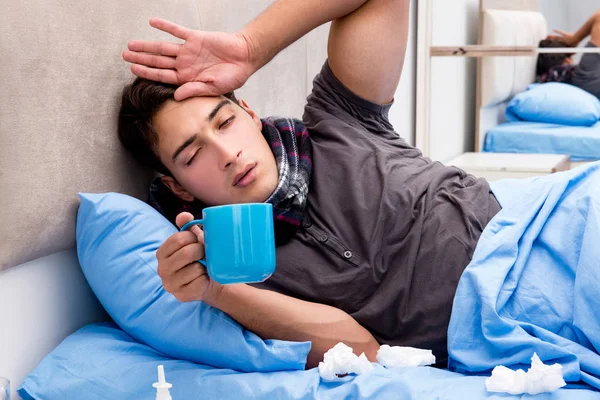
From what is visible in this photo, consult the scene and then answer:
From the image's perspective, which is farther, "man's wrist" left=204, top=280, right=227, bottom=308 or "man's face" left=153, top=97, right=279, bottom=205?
"man's face" left=153, top=97, right=279, bottom=205

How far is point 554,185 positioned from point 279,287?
563mm

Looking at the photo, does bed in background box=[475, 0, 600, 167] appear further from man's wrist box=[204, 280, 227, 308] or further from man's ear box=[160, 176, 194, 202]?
man's wrist box=[204, 280, 227, 308]

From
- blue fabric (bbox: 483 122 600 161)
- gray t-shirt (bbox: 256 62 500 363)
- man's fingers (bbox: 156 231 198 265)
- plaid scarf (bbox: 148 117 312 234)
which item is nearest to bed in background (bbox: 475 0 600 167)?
blue fabric (bbox: 483 122 600 161)

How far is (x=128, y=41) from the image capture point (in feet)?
4.92

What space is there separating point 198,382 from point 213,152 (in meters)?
0.43

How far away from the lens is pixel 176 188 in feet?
5.01

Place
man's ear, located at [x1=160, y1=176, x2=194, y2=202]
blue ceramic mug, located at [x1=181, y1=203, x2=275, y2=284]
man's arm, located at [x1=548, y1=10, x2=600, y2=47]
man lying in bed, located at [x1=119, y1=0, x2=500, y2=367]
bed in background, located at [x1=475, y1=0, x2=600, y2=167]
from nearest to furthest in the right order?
blue ceramic mug, located at [x1=181, y1=203, x2=275, y2=284] < man lying in bed, located at [x1=119, y1=0, x2=500, y2=367] < man's ear, located at [x1=160, y1=176, x2=194, y2=202] < man's arm, located at [x1=548, y1=10, x2=600, y2=47] < bed in background, located at [x1=475, y1=0, x2=600, y2=167]

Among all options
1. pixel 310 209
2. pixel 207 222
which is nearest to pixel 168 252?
pixel 207 222

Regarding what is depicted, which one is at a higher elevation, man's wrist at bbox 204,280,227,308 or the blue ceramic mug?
the blue ceramic mug

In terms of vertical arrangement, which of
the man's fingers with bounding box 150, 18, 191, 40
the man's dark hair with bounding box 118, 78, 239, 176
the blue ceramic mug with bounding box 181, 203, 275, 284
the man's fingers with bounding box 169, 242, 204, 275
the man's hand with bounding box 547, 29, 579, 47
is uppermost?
the man's fingers with bounding box 150, 18, 191, 40

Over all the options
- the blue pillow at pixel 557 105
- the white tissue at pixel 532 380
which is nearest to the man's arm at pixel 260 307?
Result: the white tissue at pixel 532 380

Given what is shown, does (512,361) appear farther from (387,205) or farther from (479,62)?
→ (479,62)

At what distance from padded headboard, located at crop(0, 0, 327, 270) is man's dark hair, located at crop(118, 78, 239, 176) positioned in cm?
2

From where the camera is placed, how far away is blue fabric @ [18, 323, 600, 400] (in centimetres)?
114
